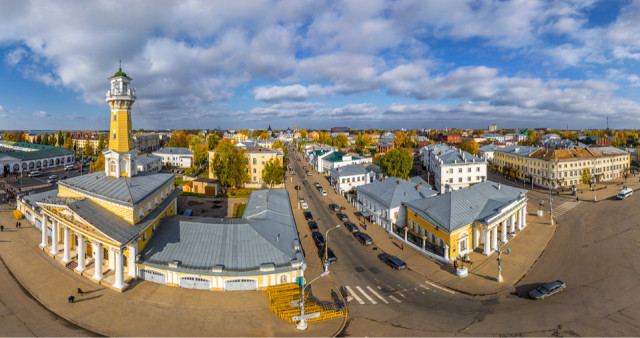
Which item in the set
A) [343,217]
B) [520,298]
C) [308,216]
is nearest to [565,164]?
[343,217]

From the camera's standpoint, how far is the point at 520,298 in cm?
2511

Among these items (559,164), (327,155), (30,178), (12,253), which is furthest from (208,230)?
(30,178)

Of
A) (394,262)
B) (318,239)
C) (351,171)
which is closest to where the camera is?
(394,262)

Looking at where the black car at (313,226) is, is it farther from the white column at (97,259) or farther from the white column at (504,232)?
the white column at (97,259)

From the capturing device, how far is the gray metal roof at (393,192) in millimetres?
42003

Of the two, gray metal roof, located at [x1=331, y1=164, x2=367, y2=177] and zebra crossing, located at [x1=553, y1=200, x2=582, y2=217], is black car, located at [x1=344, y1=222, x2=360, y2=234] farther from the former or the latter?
zebra crossing, located at [x1=553, y1=200, x2=582, y2=217]

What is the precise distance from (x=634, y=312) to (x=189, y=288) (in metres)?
35.1

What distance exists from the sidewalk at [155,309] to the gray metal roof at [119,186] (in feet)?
24.8

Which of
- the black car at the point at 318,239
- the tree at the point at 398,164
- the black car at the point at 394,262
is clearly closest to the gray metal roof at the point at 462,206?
the black car at the point at 394,262

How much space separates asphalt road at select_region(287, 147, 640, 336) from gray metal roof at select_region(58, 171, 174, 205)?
1824 cm

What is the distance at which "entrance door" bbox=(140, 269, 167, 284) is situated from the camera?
86.0ft

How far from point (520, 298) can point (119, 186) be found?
126 feet

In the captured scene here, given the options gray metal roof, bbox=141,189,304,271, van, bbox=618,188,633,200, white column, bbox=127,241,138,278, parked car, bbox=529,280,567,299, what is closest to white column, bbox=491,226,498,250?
parked car, bbox=529,280,567,299

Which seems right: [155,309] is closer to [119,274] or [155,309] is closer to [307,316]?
[119,274]
